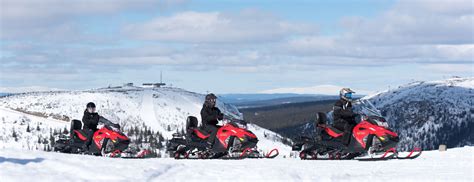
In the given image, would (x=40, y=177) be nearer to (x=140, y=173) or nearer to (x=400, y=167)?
(x=140, y=173)

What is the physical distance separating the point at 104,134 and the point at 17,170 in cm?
1280

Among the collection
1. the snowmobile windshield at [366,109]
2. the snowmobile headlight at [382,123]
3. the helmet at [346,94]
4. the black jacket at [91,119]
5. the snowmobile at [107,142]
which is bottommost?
the snowmobile at [107,142]

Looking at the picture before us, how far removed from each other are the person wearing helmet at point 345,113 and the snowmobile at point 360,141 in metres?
0.17

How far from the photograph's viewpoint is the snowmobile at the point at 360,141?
25016mm

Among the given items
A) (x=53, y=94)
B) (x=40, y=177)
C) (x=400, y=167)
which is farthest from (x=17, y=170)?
(x=53, y=94)

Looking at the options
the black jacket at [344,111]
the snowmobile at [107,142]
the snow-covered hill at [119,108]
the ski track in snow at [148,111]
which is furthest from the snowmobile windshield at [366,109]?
the ski track in snow at [148,111]

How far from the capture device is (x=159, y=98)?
195250mm

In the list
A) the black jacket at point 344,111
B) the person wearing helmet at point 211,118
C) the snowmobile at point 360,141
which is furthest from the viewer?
the person wearing helmet at point 211,118

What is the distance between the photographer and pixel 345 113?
1015 inches

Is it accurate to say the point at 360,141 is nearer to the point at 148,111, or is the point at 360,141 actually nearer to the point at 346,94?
the point at 346,94

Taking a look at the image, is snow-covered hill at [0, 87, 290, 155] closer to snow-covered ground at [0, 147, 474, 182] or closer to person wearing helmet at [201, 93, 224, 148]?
person wearing helmet at [201, 93, 224, 148]

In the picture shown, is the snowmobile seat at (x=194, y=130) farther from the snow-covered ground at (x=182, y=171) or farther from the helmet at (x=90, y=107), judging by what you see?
the snow-covered ground at (x=182, y=171)

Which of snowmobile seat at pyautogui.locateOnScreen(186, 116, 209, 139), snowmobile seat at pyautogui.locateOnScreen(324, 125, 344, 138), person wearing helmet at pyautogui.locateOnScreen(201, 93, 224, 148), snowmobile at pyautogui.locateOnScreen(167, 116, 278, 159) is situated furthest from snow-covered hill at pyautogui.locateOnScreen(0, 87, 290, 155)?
snowmobile seat at pyautogui.locateOnScreen(324, 125, 344, 138)

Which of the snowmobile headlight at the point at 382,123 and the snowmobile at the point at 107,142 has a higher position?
the snowmobile headlight at the point at 382,123
